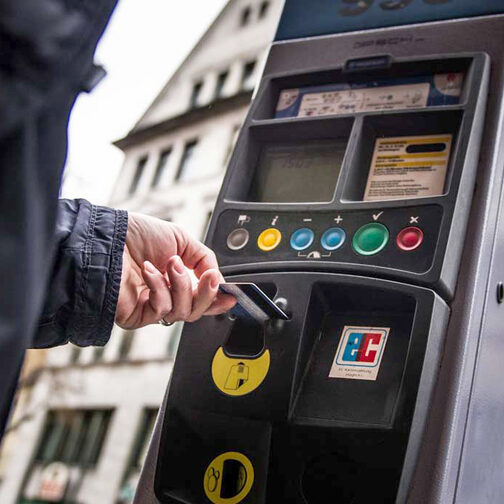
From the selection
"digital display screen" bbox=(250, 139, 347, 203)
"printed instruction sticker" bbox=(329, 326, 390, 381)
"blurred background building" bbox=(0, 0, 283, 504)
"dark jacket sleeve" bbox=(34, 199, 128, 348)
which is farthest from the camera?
"blurred background building" bbox=(0, 0, 283, 504)

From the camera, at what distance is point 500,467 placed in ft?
3.94

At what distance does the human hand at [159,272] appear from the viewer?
1.03 m

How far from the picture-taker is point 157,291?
1.01 meters

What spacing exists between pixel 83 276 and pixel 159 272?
118mm

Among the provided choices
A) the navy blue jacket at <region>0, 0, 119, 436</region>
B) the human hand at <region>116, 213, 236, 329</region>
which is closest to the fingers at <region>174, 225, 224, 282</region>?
the human hand at <region>116, 213, 236, 329</region>

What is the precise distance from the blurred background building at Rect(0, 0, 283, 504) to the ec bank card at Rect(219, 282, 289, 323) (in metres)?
8.36

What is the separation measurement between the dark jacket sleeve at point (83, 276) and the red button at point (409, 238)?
387 mm

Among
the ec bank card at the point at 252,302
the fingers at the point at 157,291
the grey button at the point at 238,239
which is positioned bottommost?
the fingers at the point at 157,291

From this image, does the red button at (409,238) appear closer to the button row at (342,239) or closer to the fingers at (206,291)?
the button row at (342,239)

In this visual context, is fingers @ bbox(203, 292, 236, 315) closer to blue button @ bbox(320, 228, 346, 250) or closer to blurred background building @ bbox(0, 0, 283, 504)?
blue button @ bbox(320, 228, 346, 250)

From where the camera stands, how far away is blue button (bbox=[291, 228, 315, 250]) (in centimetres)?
118

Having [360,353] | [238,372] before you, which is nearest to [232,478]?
[238,372]

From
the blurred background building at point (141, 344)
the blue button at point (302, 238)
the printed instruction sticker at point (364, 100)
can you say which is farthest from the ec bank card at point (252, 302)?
the blurred background building at point (141, 344)

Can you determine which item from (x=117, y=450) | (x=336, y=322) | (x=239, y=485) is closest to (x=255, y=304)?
(x=336, y=322)
